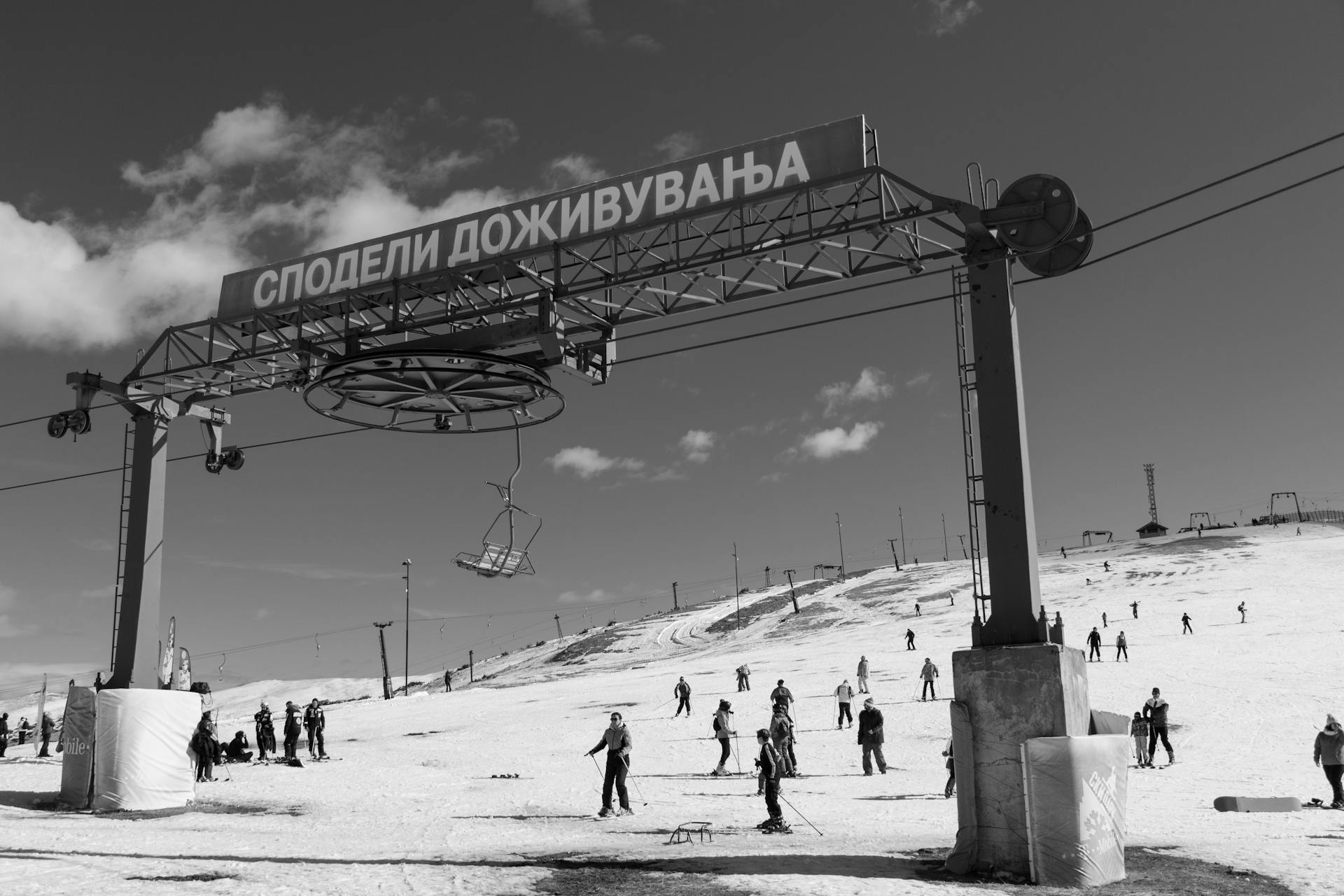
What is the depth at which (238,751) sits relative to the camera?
25734mm

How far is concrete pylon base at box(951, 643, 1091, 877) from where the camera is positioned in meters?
10.9

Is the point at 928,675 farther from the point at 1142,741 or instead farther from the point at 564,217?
the point at 564,217

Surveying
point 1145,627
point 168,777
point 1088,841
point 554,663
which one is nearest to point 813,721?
point 168,777

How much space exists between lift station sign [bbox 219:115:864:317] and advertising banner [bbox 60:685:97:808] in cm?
715

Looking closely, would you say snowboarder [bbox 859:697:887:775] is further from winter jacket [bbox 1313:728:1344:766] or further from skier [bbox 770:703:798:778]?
winter jacket [bbox 1313:728:1344:766]

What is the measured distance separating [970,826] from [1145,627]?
136ft

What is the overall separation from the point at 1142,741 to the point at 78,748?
19.8m

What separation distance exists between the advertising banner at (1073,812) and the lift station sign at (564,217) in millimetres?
7893

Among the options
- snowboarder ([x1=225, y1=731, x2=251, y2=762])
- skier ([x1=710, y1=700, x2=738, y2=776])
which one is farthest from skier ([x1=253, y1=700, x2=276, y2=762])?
skier ([x1=710, y1=700, x2=738, y2=776])

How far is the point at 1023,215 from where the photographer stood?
1267cm

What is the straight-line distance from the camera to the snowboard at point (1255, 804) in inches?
617

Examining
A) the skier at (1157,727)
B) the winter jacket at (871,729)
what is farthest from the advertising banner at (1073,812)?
the skier at (1157,727)

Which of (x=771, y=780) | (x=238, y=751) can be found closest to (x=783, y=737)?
(x=771, y=780)

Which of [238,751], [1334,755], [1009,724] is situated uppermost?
[1009,724]
